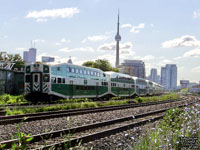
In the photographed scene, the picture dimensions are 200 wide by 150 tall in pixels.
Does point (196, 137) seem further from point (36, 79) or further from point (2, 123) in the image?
point (36, 79)

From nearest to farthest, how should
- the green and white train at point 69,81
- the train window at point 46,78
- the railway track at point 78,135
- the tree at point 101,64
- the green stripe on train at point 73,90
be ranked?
the railway track at point 78,135
the train window at point 46,78
the green and white train at point 69,81
the green stripe on train at point 73,90
the tree at point 101,64

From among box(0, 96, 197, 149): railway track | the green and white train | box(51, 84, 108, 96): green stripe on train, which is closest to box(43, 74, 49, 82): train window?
the green and white train

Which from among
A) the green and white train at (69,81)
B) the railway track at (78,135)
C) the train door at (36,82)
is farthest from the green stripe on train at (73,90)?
the railway track at (78,135)

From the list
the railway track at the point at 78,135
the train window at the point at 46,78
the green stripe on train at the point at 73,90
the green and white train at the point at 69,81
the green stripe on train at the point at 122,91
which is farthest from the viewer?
the green stripe on train at the point at 122,91

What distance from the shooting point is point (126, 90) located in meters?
34.2

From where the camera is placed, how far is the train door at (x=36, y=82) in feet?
66.0

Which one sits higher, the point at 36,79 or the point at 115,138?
the point at 36,79

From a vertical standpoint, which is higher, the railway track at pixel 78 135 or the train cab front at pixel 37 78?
the train cab front at pixel 37 78

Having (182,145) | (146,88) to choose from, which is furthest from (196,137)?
(146,88)

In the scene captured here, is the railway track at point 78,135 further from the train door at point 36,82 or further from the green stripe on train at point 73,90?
the train door at point 36,82

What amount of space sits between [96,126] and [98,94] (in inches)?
703

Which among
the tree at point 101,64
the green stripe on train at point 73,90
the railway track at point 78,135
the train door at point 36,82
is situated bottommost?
the railway track at point 78,135

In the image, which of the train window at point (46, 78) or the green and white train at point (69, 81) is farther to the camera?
the green and white train at point (69, 81)

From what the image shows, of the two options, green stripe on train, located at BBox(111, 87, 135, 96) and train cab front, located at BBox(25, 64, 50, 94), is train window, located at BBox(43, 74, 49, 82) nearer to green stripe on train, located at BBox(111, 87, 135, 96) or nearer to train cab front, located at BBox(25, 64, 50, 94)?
train cab front, located at BBox(25, 64, 50, 94)
